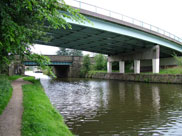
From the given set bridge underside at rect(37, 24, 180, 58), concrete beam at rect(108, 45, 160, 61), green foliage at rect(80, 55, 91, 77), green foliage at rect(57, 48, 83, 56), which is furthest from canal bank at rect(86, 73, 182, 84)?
green foliage at rect(57, 48, 83, 56)

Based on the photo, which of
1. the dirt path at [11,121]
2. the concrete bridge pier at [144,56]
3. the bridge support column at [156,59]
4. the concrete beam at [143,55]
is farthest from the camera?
the concrete beam at [143,55]

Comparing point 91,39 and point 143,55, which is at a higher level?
point 91,39

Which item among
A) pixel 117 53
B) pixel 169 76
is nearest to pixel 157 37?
pixel 169 76

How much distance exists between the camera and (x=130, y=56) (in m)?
43.9

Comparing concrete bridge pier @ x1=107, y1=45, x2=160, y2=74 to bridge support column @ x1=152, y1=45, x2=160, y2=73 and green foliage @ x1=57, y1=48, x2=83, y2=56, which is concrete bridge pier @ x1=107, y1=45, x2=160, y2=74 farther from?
green foliage @ x1=57, y1=48, x2=83, y2=56

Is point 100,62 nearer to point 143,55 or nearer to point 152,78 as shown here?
point 143,55

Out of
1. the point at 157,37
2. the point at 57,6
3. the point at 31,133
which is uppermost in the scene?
the point at 157,37

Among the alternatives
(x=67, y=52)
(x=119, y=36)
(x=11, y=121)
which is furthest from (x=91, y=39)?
(x=67, y=52)

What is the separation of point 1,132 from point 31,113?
181 centimetres

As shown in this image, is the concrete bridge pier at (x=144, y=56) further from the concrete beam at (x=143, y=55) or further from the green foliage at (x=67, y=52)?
the green foliage at (x=67, y=52)

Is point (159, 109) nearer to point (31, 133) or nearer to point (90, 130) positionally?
point (90, 130)

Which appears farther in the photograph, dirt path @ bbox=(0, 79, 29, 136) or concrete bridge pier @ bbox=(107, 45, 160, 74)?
concrete bridge pier @ bbox=(107, 45, 160, 74)

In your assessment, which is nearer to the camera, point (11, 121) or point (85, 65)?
point (11, 121)

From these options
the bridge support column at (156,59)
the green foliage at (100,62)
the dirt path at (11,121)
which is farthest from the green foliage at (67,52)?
the dirt path at (11,121)
